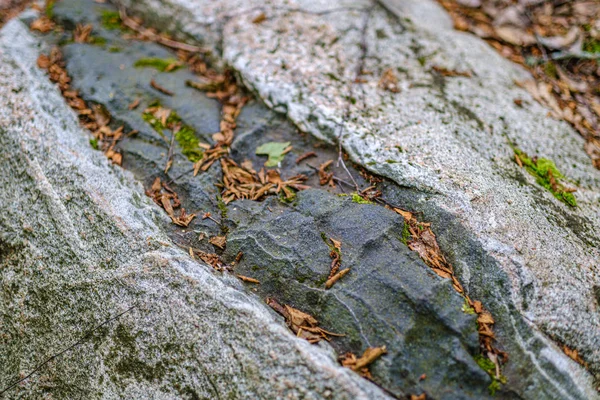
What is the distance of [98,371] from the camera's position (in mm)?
2414

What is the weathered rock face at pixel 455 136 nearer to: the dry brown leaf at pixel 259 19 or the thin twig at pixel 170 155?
the dry brown leaf at pixel 259 19

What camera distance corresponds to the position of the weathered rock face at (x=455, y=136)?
2281 mm

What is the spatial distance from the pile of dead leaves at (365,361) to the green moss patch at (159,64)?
284cm

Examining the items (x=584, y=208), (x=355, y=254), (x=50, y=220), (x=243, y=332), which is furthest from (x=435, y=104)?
(x=50, y=220)

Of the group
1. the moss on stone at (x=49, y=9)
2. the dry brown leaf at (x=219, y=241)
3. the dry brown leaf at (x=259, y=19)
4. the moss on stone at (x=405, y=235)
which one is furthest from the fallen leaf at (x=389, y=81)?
the moss on stone at (x=49, y=9)

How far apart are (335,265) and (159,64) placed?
249 centimetres

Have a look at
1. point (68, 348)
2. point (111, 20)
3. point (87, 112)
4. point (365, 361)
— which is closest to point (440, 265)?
point (365, 361)

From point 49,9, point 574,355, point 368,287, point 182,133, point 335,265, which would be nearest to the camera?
point 574,355

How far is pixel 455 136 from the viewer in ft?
9.97

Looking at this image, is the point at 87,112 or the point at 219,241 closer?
the point at 219,241

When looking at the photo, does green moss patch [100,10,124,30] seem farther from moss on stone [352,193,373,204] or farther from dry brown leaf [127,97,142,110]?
moss on stone [352,193,373,204]

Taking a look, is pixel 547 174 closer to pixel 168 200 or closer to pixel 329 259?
pixel 329 259

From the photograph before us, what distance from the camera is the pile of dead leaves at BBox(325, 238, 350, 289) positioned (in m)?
2.37

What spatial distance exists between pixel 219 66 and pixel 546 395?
3.28 metres
